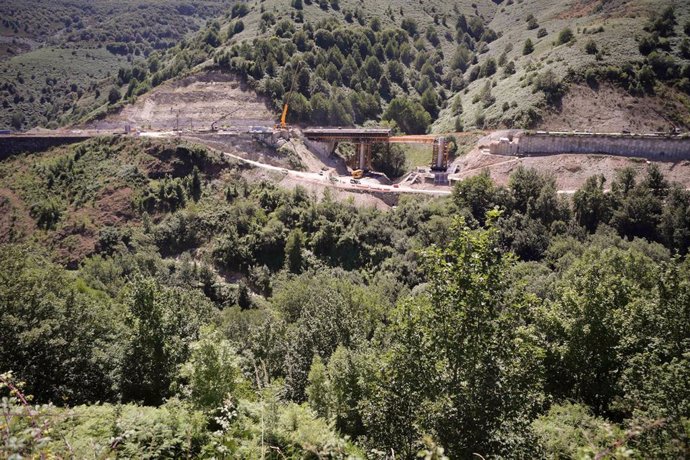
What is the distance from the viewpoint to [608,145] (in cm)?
6122

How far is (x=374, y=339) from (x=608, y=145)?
54987 mm

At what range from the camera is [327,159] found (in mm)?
74938

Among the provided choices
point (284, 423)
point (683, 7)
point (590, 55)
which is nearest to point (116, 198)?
point (284, 423)

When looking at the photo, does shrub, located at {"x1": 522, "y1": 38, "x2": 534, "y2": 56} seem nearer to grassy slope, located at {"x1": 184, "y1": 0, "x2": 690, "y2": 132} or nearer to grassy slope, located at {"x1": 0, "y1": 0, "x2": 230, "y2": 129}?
grassy slope, located at {"x1": 184, "y1": 0, "x2": 690, "y2": 132}

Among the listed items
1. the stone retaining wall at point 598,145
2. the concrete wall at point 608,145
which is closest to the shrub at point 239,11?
the stone retaining wall at point 598,145

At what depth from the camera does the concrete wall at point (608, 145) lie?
58.5m

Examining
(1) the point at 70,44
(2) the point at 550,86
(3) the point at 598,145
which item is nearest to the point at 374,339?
(3) the point at 598,145

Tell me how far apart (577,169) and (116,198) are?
58.1m

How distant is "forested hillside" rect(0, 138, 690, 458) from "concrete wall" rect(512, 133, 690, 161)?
353 inches

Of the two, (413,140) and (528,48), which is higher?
(528,48)

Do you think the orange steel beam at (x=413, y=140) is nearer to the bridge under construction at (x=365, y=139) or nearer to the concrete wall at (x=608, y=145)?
the bridge under construction at (x=365, y=139)

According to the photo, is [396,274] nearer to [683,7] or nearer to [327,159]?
[327,159]

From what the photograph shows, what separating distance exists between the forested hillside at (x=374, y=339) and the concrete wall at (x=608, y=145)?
8956 millimetres

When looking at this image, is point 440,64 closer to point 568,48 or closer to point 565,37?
point 565,37
